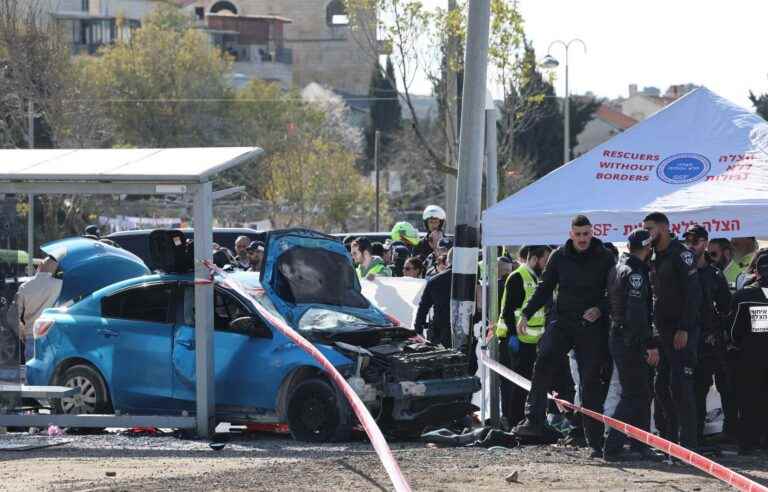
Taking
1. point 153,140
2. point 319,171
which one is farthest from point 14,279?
point 153,140

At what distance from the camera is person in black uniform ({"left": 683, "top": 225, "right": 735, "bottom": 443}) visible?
11922 mm

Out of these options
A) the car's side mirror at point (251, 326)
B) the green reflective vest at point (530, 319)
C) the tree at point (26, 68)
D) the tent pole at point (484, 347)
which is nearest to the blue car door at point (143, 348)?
the car's side mirror at point (251, 326)

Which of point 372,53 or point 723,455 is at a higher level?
point 372,53

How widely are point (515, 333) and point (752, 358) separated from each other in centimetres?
247

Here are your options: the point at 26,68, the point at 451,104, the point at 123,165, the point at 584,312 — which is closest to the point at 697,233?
the point at 584,312

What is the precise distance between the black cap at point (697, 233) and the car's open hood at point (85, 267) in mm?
6246

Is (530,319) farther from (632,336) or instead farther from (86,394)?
(86,394)

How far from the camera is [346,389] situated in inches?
443

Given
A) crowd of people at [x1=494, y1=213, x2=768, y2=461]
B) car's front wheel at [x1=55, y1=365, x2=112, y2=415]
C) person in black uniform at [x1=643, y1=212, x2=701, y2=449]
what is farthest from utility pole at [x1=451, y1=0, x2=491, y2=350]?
car's front wheel at [x1=55, y1=365, x2=112, y2=415]

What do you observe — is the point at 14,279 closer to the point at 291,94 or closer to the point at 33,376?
the point at 33,376

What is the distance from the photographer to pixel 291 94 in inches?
3319

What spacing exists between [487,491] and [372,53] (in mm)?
25390

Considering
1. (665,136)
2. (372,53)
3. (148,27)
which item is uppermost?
(148,27)

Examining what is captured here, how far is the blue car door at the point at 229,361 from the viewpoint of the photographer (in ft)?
42.6
